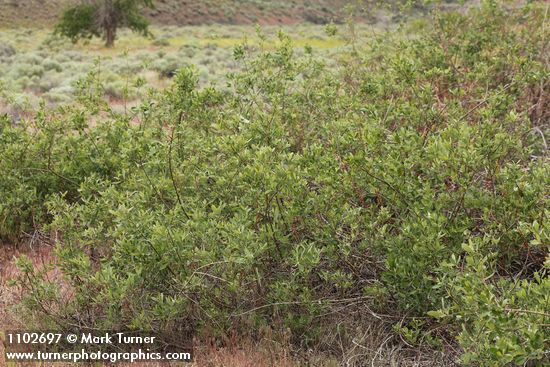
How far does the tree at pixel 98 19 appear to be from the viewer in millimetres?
31828

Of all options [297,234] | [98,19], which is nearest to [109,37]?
[98,19]

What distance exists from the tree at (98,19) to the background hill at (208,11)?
15.2 m

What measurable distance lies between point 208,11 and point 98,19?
84.7 ft

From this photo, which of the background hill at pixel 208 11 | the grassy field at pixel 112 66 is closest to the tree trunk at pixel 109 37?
the grassy field at pixel 112 66

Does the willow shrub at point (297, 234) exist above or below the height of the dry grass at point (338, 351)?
above

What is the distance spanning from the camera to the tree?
31.8 metres

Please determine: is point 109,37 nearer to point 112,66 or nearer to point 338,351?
point 112,66

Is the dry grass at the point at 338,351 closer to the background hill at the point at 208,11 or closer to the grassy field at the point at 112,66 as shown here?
the grassy field at the point at 112,66

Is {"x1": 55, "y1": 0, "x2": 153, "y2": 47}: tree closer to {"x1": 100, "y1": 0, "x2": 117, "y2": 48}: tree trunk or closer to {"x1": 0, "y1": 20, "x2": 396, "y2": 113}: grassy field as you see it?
{"x1": 100, "y1": 0, "x2": 117, "y2": 48}: tree trunk

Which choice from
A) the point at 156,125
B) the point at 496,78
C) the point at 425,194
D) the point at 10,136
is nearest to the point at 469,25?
the point at 496,78

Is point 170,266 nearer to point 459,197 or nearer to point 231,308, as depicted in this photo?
point 231,308

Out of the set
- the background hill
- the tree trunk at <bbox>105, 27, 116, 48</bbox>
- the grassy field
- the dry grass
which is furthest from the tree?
the dry grass

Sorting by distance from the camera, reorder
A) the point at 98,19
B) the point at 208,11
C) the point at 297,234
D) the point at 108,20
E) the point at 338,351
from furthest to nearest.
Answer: the point at 208,11 < the point at 98,19 < the point at 108,20 < the point at 297,234 < the point at 338,351

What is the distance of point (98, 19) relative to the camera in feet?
105
